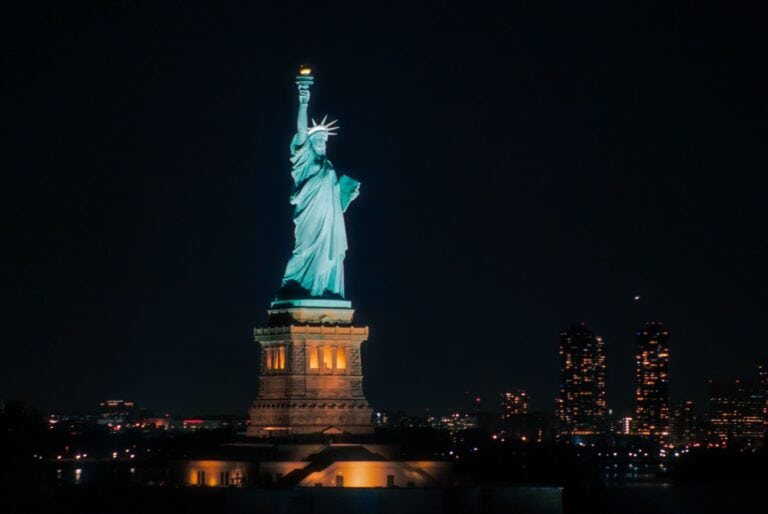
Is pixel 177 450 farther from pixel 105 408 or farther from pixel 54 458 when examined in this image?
pixel 105 408

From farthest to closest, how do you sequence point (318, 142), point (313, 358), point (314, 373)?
1. point (318, 142)
2. point (313, 358)
3. point (314, 373)

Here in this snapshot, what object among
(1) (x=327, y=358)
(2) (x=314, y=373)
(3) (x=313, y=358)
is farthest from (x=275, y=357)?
(1) (x=327, y=358)

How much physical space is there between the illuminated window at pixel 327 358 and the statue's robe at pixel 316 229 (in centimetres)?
202

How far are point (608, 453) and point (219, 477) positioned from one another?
100942 millimetres

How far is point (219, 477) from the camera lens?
235 feet

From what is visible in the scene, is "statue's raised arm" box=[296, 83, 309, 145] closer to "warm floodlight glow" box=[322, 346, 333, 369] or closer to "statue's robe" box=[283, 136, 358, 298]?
"statue's robe" box=[283, 136, 358, 298]

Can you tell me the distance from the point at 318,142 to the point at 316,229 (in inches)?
125

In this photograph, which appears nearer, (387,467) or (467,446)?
(387,467)

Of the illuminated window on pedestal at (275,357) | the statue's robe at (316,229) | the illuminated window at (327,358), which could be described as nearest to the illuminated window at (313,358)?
the illuminated window at (327,358)

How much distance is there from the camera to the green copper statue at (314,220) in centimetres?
7506

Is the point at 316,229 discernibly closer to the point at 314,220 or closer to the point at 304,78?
the point at 314,220

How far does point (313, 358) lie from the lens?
74000mm

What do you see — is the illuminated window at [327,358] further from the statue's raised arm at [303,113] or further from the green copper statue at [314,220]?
the statue's raised arm at [303,113]

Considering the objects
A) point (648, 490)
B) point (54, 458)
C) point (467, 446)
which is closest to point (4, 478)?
point (54, 458)
